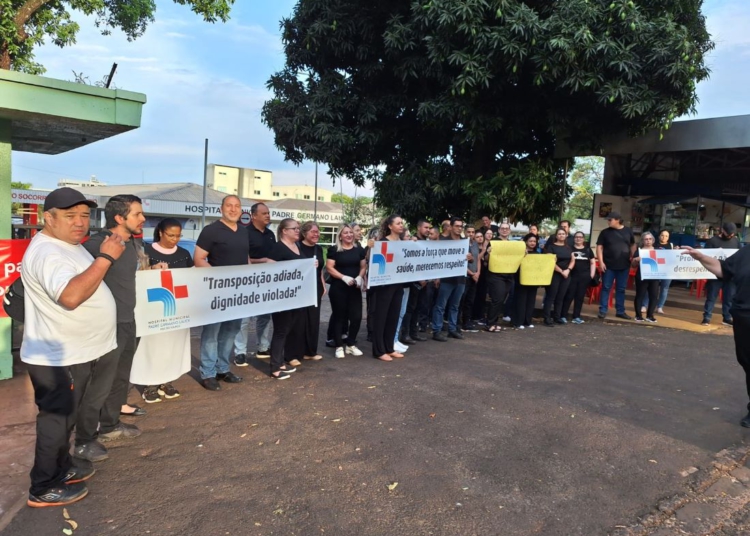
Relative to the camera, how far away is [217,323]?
5.25m

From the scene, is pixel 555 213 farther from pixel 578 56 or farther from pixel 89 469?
pixel 89 469

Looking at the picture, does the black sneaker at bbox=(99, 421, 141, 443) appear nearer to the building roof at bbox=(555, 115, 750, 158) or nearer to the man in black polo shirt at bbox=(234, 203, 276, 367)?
the man in black polo shirt at bbox=(234, 203, 276, 367)

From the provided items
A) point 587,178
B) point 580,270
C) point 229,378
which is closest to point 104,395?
point 229,378

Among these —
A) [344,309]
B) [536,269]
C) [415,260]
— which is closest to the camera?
[344,309]

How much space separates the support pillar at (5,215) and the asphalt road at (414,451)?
5.90 ft

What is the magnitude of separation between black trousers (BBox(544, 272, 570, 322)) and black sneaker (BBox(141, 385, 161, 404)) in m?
6.68

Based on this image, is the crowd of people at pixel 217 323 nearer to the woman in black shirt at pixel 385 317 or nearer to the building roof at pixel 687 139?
the woman in black shirt at pixel 385 317

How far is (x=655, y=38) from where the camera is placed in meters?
8.57

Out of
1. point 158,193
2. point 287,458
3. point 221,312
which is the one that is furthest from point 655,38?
point 158,193

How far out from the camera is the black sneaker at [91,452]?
11.7 ft

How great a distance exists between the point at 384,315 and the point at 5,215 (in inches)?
170


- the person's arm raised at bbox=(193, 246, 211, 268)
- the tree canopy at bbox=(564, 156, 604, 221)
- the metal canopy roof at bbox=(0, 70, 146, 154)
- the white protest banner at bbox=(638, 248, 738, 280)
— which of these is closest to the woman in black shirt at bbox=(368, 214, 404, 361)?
the person's arm raised at bbox=(193, 246, 211, 268)

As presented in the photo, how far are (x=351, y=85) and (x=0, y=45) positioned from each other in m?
7.13

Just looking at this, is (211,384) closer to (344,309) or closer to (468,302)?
(344,309)
